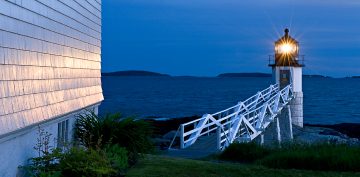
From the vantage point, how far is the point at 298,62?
25391mm

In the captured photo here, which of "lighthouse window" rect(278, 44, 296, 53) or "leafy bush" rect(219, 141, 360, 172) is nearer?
"leafy bush" rect(219, 141, 360, 172)

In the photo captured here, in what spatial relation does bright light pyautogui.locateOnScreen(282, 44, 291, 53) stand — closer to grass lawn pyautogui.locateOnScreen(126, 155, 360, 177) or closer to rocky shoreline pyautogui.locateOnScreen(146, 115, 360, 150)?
rocky shoreline pyautogui.locateOnScreen(146, 115, 360, 150)

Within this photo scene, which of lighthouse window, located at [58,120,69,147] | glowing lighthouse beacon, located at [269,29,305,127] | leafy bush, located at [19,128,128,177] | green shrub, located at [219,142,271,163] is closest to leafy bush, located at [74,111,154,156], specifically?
lighthouse window, located at [58,120,69,147]

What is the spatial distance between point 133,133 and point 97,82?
3.76 metres

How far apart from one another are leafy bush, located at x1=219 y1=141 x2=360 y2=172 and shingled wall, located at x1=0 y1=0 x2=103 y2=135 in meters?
4.20

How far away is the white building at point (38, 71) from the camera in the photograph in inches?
205

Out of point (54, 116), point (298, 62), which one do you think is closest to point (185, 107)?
point (298, 62)

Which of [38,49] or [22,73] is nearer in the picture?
[22,73]

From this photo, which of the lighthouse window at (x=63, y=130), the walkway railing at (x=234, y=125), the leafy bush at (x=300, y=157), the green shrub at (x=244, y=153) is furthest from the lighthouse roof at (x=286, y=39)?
the lighthouse window at (x=63, y=130)

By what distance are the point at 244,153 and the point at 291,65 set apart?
57.7ft

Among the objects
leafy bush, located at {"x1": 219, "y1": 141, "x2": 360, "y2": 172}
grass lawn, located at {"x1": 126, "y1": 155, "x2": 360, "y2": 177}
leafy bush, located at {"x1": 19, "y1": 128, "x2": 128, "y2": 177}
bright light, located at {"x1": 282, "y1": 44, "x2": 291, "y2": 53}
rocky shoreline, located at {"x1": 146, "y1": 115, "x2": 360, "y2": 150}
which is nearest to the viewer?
leafy bush, located at {"x1": 19, "y1": 128, "x2": 128, "y2": 177}

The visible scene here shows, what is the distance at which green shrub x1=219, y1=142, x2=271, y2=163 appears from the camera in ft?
28.8

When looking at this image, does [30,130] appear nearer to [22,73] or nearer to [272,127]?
[22,73]

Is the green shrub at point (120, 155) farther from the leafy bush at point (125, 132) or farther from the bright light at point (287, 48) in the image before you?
the bright light at point (287, 48)
